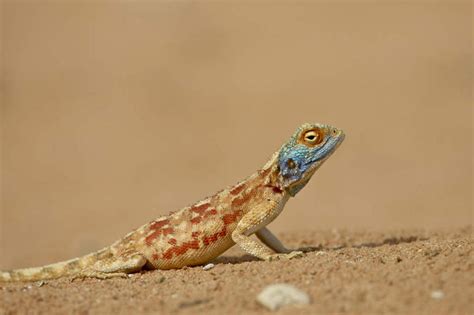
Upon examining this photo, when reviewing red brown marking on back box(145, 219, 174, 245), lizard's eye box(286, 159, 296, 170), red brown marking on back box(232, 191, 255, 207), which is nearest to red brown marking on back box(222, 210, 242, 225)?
red brown marking on back box(232, 191, 255, 207)

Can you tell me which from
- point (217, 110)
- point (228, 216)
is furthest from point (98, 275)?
point (217, 110)

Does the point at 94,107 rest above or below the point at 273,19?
below

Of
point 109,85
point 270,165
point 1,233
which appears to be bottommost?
point 1,233

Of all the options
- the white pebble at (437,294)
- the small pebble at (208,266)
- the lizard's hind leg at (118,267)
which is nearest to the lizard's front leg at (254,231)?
the small pebble at (208,266)

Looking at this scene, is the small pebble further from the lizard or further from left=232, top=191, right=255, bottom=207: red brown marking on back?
left=232, top=191, right=255, bottom=207: red brown marking on back

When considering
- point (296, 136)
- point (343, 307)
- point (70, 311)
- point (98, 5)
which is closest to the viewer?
point (343, 307)

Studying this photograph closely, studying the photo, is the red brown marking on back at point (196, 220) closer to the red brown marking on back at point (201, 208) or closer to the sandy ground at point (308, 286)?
the red brown marking on back at point (201, 208)

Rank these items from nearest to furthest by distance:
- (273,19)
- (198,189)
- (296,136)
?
(296,136)
(198,189)
(273,19)

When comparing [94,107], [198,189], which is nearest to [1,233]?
[198,189]

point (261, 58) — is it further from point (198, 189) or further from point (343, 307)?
point (343, 307)
